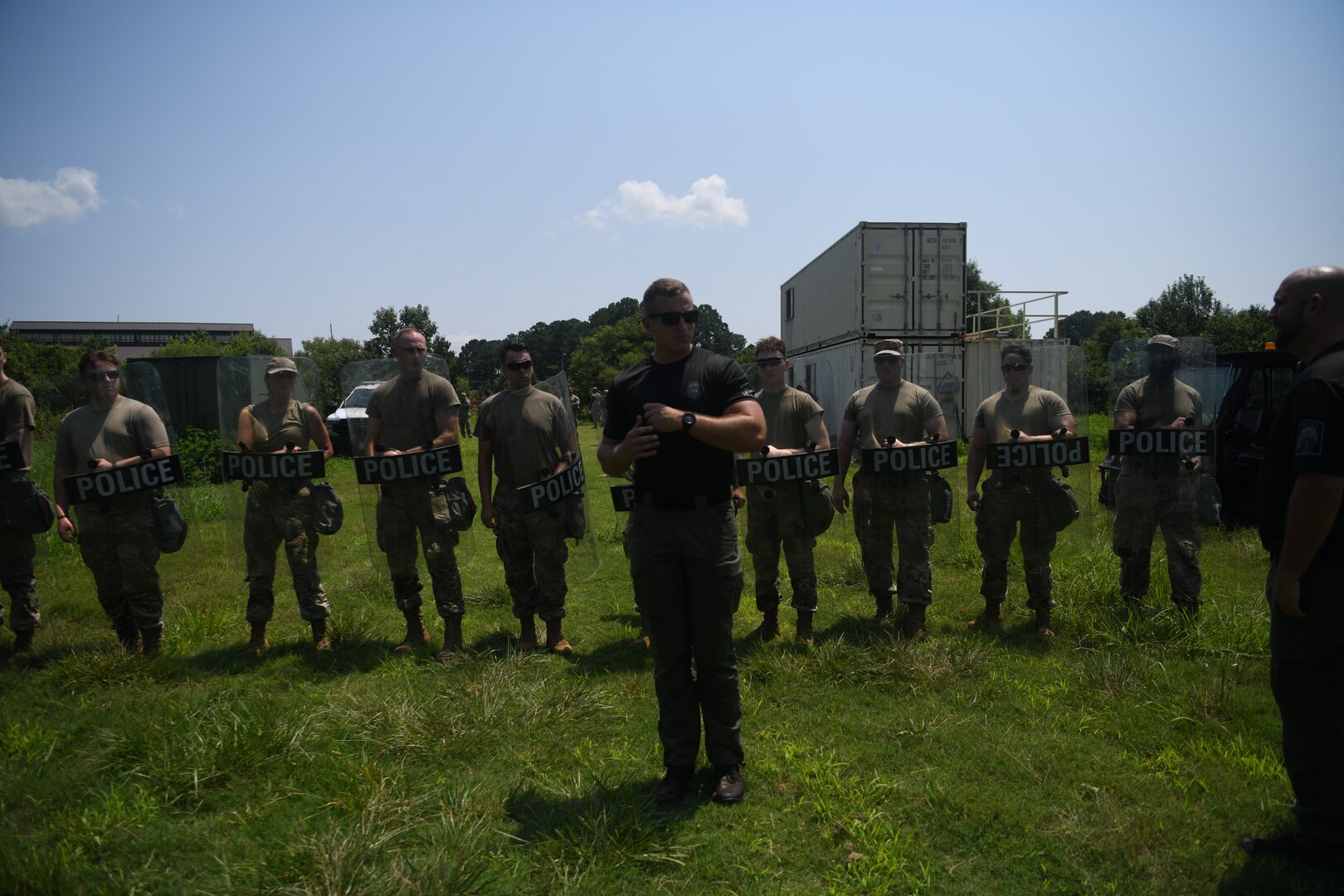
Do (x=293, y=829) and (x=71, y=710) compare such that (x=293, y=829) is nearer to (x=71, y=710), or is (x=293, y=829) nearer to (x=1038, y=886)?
(x=71, y=710)

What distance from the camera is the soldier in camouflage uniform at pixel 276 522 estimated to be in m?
5.17

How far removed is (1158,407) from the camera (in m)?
5.25

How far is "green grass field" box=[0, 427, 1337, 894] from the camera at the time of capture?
2.71 m

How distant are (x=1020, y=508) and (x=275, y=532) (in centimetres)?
511

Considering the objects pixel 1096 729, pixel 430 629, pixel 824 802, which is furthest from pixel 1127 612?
pixel 430 629

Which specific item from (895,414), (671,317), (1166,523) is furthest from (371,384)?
(1166,523)

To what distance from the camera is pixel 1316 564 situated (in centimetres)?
256

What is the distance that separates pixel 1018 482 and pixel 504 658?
3.68 m

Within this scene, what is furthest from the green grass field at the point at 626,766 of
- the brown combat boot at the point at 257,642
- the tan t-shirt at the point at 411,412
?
the tan t-shirt at the point at 411,412

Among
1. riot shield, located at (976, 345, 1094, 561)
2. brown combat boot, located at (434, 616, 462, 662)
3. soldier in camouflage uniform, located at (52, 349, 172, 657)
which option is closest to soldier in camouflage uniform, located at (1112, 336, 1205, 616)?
riot shield, located at (976, 345, 1094, 561)

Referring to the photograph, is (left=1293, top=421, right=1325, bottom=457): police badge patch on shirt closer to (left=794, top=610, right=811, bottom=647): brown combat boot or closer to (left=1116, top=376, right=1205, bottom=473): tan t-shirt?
(left=1116, top=376, right=1205, bottom=473): tan t-shirt

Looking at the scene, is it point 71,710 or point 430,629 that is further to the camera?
point 430,629

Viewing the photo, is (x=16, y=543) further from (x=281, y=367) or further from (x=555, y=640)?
(x=555, y=640)

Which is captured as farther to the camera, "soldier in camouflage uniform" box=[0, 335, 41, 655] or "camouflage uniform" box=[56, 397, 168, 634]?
"soldier in camouflage uniform" box=[0, 335, 41, 655]
